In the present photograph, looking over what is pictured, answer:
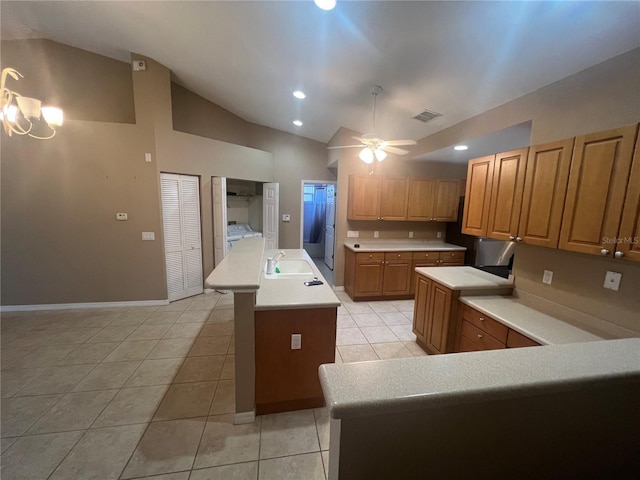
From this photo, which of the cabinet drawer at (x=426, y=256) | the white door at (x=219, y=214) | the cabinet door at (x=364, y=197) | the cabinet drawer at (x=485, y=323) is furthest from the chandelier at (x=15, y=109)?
the cabinet drawer at (x=426, y=256)

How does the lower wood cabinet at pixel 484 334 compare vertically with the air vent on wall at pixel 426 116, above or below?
below

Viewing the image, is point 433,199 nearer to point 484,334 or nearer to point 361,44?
point 484,334

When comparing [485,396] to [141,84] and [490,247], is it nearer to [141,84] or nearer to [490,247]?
[490,247]

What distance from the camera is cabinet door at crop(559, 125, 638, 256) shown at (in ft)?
4.79

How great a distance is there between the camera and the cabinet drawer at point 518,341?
1.72 metres

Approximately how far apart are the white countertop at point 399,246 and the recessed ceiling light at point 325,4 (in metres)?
3.11

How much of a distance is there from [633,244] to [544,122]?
49.2 inches

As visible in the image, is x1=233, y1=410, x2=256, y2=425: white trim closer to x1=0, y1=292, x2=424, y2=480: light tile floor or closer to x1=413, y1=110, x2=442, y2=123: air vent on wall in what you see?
x1=0, y1=292, x2=424, y2=480: light tile floor

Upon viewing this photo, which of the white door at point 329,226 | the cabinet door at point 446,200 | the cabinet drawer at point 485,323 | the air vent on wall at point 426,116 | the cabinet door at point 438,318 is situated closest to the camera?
the cabinet drawer at point 485,323

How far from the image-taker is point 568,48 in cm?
173

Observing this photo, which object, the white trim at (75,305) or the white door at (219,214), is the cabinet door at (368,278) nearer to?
the white door at (219,214)

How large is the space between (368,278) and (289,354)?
2.62 meters

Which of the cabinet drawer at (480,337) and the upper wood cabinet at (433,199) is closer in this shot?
the cabinet drawer at (480,337)

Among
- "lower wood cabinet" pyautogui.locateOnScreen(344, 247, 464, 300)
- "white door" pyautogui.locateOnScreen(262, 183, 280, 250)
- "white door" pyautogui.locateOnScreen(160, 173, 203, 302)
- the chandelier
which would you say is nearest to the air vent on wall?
"lower wood cabinet" pyautogui.locateOnScreen(344, 247, 464, 300)
